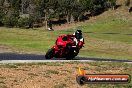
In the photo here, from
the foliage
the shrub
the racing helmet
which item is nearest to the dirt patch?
the racing helmet

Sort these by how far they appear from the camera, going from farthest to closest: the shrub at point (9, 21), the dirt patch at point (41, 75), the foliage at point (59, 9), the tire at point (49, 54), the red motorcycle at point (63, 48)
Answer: the foliage at point (59, 9) → the shrub at point (9, 21) → the red motorcycle at point (63, 48) → the tire at point (49, 54) → the dirt patch at point (41, 75)

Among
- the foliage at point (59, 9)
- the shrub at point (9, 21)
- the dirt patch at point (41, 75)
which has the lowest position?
the shrub at point (9, 21)

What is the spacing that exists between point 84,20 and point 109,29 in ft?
72.0

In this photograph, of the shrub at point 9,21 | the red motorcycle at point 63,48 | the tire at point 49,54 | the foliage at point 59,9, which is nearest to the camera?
the tire at point 49,54

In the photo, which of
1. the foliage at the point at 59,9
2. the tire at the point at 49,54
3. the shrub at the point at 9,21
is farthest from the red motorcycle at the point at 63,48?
the foliage at the point at 59,9

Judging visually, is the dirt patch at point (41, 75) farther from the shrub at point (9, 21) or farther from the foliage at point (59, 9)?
the foliage at point (59, 9)

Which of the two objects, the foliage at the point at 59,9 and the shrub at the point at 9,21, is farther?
the foliage at the point at 59,9

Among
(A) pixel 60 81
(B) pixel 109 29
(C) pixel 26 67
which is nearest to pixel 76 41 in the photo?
(C) pixel 26 67

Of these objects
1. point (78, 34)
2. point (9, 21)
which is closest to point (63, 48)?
point (78, 34)

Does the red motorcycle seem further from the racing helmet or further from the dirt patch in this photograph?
the dirt patch

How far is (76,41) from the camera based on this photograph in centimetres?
2653

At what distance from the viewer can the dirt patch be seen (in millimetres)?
15383

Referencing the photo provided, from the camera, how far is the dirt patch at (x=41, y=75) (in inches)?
606

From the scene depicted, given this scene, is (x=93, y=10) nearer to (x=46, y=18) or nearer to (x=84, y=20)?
(x=84, y=20)
